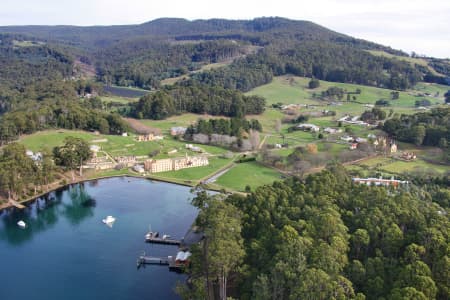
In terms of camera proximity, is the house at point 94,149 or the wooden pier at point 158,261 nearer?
the wooden pier at point 158,261

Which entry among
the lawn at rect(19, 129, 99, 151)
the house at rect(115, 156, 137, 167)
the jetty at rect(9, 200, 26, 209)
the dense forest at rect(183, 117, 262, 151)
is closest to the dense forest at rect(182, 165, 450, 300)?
the jetty at rect(9, 200, 26, 209)

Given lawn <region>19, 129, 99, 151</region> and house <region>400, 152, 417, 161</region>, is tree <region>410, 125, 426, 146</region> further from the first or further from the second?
lawn <region>19, 129, 99, 151</region>

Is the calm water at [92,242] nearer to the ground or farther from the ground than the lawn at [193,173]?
nearer to the ground

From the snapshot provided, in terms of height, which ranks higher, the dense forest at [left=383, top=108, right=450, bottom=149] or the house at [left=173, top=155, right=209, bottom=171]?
the dense forest at [left=383, top=108, right=450, bottom=149]

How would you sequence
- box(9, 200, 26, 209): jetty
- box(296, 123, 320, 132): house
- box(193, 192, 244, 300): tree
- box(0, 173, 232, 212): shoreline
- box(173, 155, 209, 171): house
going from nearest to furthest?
box(193, 192, 244, 300): tree, box(9, 200, 26, 209): jetty, box(0, 173, 232, 212): shoreline, box(173, 155, 209, 171): house, box(296, 123, 320, 132): house

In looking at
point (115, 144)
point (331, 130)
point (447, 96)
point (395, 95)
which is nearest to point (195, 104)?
point (115, 144)

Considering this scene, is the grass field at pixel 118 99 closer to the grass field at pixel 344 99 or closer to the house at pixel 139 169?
the grass field at pixel 344 99

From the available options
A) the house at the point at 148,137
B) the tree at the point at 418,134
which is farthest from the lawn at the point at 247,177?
the tree at the point at 418,134
